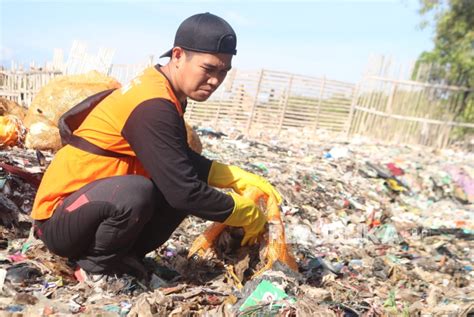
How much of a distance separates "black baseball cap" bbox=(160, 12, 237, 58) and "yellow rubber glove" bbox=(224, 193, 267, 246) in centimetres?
73

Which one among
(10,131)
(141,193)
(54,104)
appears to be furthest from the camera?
(54,104)

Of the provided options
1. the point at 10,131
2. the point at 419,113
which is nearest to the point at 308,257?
the point at 10,131

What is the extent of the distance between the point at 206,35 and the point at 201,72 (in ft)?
0.58

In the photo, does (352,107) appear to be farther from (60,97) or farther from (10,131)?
(10,131)

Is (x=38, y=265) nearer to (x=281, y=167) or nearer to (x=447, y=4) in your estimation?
(x=281, y=167)

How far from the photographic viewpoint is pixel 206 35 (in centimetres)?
229

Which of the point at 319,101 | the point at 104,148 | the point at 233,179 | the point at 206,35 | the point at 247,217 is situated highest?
the point at 206,35

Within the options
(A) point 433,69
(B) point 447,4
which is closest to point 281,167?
(A) point 433,69

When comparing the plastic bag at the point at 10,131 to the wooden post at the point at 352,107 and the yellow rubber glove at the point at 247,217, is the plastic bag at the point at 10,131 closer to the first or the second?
the yellow rubber glove at the point at 247,217

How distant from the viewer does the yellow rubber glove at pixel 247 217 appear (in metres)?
2.46

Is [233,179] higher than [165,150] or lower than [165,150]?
lower

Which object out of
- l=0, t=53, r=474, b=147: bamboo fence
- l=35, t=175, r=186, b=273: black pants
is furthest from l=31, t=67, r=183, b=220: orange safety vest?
l=0, t=53, r=474, b=147: bamboo fence

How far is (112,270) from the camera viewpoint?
2529 millimetres

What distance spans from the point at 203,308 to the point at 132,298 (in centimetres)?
36
